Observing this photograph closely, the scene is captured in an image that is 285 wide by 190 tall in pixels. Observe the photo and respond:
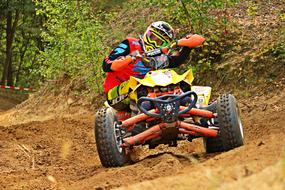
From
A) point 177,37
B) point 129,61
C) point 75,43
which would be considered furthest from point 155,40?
point 75,43

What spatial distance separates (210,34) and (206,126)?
6740mm

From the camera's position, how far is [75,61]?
61.4ft

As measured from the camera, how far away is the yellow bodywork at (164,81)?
8328 millimetres

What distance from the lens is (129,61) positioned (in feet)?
28.5

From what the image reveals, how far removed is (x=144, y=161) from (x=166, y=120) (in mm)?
623

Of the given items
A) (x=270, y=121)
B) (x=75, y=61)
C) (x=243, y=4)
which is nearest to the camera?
(x=270, y=121)

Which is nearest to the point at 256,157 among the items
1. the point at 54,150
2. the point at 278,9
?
the point at 54,150

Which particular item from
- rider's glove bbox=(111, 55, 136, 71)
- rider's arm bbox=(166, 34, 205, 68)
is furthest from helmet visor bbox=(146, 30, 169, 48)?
rider's glove bbox=(111, 55, 136, 71)

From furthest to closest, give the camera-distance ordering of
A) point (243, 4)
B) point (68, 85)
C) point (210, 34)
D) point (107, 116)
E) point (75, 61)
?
1. point (68, 85)
2. point (75, 61)
3. point (243, 4)
4. point (210, 34)
5. point (107, 116)

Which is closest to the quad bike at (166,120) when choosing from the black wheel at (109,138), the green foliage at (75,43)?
the black wheel at (109,138)

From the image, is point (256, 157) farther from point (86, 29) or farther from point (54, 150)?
point (86, 29)

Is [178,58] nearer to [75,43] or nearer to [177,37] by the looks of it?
[177,37]

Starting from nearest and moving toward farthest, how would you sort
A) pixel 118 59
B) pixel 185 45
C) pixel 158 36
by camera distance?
pixel 118 59 < pixel 158 36 < pixel 185 45

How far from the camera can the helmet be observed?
894cm
